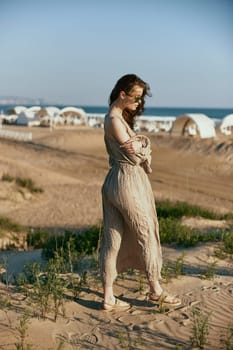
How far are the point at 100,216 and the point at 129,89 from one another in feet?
26.7

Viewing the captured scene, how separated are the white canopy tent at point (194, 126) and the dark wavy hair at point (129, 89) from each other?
22934mm

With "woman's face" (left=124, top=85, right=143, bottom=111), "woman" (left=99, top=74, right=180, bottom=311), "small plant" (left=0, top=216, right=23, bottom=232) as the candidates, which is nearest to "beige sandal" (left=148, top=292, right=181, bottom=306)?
"woman" (left=99, top=74, right=180, bottom=311)

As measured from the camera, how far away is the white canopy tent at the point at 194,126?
2691cm

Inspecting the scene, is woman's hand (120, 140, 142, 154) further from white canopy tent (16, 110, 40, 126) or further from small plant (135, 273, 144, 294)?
white canopy tent (16, 110, 40, 126)

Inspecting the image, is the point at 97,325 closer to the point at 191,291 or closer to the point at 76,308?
the point at 76,308

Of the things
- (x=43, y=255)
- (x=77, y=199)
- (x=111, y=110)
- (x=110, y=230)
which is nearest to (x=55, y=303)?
(x=110, y=230)

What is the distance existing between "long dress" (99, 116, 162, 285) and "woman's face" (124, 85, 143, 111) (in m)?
0.15

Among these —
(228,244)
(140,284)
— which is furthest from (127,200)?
(228,244)

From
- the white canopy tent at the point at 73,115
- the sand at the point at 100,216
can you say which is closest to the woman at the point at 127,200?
the sand at the point at 100,216

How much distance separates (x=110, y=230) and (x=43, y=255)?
118 inches

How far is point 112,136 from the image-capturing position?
153 inches

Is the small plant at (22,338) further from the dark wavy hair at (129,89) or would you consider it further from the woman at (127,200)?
the dark wavy hair at (129,89)

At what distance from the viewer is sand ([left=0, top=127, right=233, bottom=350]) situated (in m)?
3.72

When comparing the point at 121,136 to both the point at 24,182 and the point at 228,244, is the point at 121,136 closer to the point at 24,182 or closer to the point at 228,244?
the point at 228,244
